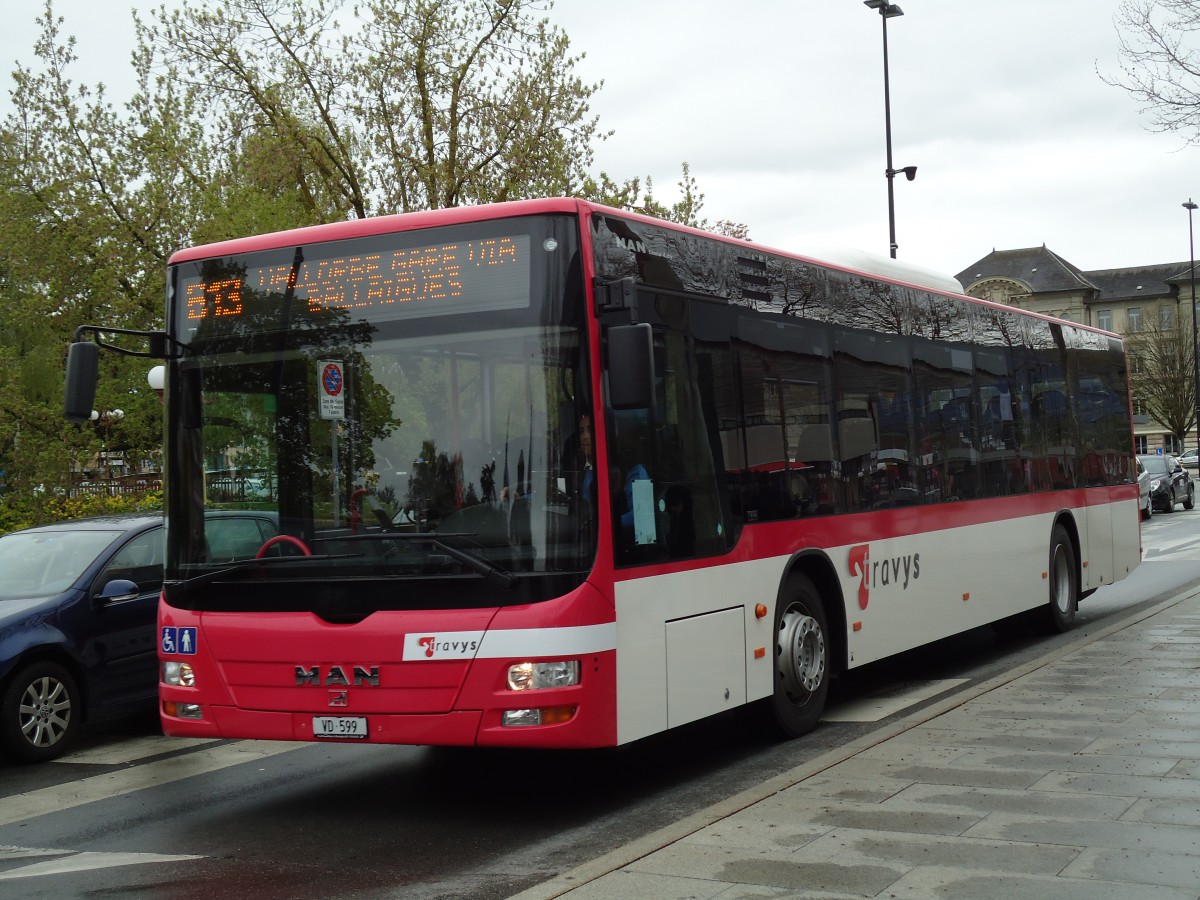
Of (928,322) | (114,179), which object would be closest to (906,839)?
(928,322)

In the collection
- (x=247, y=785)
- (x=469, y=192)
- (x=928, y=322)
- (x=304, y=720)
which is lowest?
(x=247, y=785)

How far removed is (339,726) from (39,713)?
12.2 ft

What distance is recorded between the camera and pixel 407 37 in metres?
25.5

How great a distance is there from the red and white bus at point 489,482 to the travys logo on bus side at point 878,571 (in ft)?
2.34

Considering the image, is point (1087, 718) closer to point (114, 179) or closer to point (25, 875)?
point (25, 875)

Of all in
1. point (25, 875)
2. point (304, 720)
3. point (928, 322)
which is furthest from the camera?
point (928, 322)

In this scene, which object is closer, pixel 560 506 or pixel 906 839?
pixel 906 839

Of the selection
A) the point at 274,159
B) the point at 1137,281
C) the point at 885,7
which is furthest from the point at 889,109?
the point at 1137,281

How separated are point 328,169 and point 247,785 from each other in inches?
737

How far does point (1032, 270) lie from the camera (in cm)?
11775

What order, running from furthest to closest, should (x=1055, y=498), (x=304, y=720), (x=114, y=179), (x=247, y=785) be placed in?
(x=114, y=179) < (x=1055, y=498) < (x=247, y=785) < (x=304, y=720)

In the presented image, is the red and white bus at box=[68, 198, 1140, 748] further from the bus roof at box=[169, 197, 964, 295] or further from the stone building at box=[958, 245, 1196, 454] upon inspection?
the stone building at box=[958, 245, 1196, 454]

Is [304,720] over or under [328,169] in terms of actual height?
under

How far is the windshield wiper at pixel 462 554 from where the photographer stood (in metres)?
6.67
